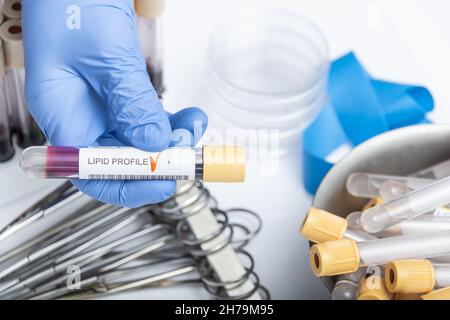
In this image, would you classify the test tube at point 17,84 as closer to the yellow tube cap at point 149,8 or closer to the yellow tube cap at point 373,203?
the yellow tube cap at point 149,8

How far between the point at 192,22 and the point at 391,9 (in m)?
0.34

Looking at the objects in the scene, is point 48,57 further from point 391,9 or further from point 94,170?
point 391,9

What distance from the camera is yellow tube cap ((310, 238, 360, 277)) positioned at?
32.3 inches

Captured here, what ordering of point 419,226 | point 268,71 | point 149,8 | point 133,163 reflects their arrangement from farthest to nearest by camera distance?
1. point 268,71
2. point 149,8
3. point 419,226
4. point 133,163

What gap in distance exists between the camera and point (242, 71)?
122cm

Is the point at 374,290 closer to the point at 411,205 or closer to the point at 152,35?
the point at 411,205

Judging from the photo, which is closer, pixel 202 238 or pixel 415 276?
pixel 415 276

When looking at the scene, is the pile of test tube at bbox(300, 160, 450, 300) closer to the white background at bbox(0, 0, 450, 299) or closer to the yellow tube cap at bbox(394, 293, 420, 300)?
the yellow tube cap at bbox(394, 293, 420, 300)

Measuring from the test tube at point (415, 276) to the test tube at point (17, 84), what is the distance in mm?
531

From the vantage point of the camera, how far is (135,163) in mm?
796

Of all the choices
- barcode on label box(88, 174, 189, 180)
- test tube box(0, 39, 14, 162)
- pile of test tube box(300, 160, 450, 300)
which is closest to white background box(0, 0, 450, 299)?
test tube box(0, 39, 14, 162)

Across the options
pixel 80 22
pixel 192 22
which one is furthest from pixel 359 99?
pixel 80 22

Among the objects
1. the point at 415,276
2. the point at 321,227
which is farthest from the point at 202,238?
the point at 415,276

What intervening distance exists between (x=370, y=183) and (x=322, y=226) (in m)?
0.14
